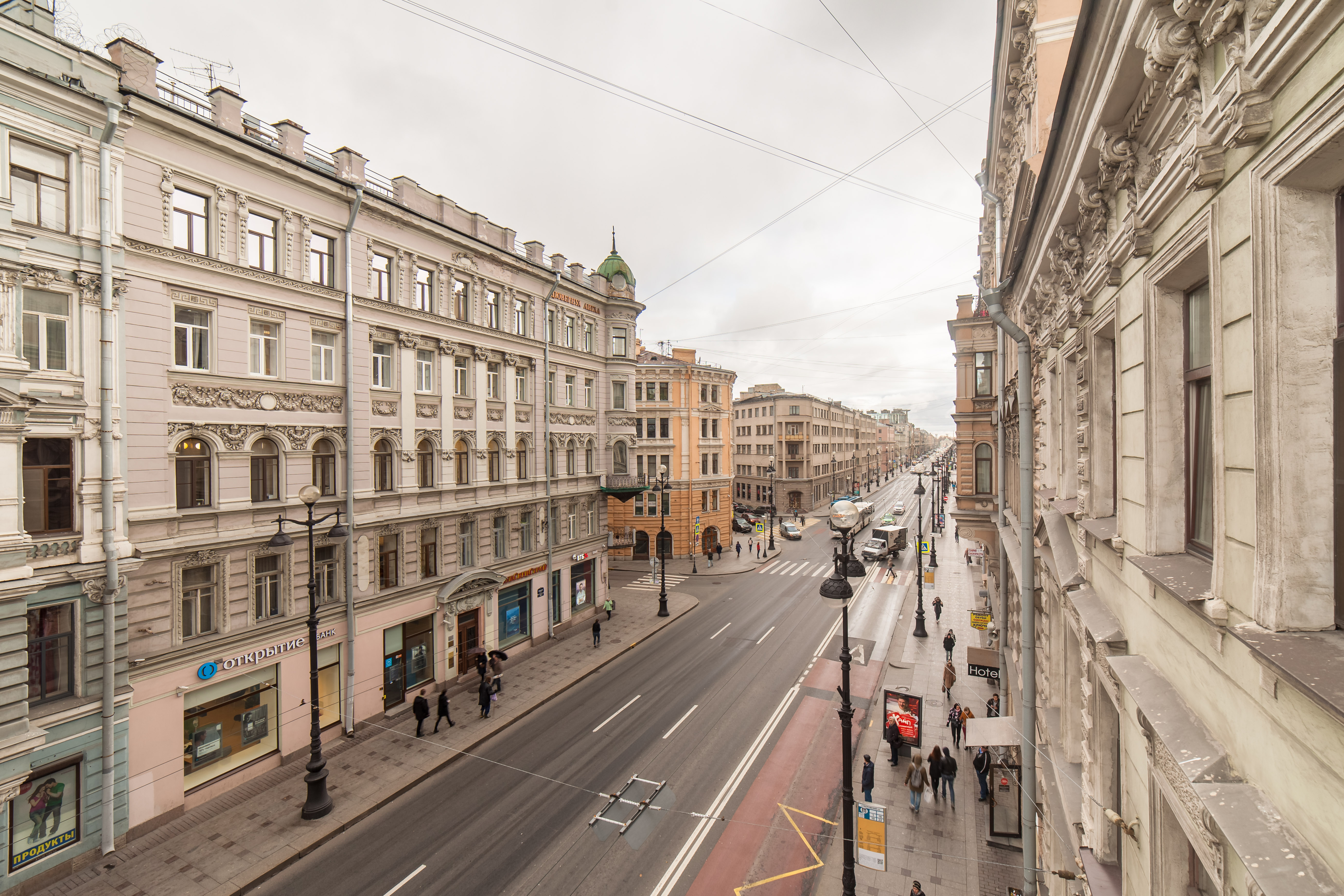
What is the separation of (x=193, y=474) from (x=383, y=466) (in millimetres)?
5267

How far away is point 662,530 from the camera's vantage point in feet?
111

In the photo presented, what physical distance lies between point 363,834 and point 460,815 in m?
2.08

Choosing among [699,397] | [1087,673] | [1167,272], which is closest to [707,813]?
[1087,673]

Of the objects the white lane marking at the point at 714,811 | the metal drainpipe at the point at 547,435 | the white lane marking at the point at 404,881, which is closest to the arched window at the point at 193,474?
the white lane marking at the point at 404,881

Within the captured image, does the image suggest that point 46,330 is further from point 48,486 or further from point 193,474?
point 193,474

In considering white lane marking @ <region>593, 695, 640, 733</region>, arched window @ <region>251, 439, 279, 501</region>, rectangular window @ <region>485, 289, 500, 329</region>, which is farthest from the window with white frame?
white lane marking @ <region>593, 695, 640, 733</region>

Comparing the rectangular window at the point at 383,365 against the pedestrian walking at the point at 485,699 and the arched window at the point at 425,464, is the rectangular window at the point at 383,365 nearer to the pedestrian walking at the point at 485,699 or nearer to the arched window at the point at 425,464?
the arched window at the point at 425,464

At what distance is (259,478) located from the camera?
15.5 meters

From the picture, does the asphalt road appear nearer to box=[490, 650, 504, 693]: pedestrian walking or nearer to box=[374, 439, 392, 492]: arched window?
box=[490, 650, 504, 693]: pedestrian walking

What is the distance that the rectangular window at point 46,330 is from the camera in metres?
11.1

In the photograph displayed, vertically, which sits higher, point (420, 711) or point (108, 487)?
point (108, 487)

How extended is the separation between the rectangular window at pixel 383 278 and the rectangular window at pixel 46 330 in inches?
305

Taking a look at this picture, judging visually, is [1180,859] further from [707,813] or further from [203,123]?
[203,123]

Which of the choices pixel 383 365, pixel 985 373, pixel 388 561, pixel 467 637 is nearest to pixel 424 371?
pixel 383 365
